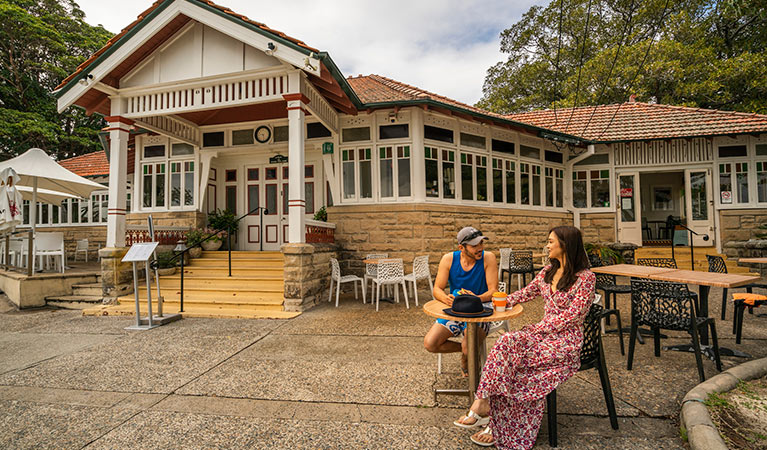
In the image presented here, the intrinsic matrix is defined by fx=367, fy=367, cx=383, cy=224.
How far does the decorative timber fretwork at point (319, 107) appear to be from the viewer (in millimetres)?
7173

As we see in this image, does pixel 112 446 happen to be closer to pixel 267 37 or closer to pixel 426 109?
pixel 267 37

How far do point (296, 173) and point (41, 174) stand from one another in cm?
600

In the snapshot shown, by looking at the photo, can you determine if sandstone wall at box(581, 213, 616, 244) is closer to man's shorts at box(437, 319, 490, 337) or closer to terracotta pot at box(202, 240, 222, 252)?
man's shorts at box(437, 319, 490, 337)

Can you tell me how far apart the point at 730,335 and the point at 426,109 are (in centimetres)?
659

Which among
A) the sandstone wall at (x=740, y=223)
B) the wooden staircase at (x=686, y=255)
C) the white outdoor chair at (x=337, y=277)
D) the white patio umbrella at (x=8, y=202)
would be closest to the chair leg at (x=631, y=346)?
the white outdoor chair at (x=337, y=277)

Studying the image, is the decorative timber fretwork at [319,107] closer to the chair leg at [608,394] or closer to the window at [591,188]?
the chair leg at [608,394]

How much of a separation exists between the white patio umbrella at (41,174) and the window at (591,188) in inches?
543

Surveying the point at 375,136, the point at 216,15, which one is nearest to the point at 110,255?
the point at 216,15

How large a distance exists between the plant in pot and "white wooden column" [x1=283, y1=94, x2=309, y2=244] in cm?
449

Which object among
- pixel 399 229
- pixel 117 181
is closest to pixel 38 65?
pixel 117 181

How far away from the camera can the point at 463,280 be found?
11.0 feet

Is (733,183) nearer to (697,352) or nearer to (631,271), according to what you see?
(631,271)

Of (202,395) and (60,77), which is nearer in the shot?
(202,395)

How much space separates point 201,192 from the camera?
33.9ft
